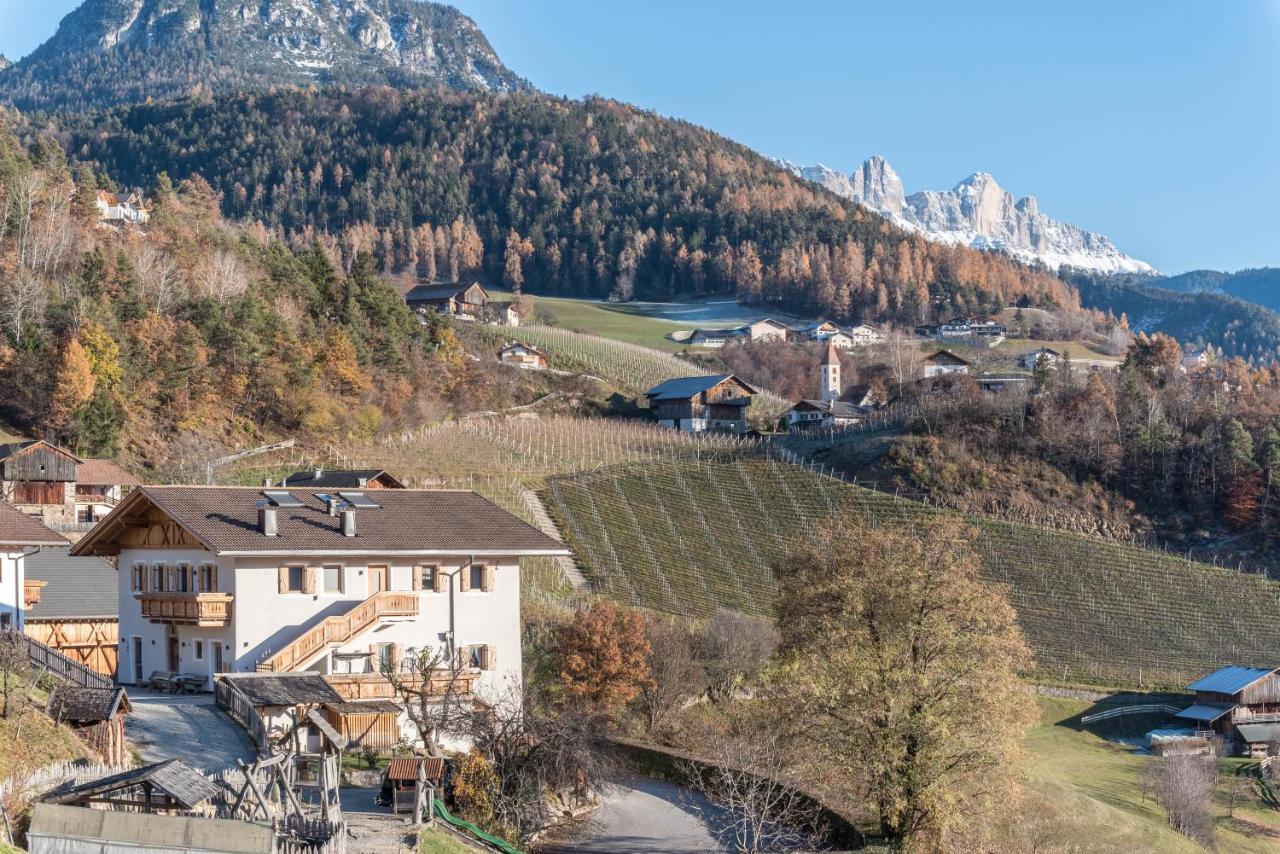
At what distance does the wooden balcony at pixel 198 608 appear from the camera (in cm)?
3566

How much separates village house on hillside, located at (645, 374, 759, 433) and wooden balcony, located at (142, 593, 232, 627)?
71.0 metres

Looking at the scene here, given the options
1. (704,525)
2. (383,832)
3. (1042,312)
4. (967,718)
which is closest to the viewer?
(383,832)

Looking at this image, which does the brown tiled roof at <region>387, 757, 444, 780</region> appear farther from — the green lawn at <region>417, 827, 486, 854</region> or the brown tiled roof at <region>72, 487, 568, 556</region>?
the brown tiled roof at <region>72, 487, 568, 556</region>

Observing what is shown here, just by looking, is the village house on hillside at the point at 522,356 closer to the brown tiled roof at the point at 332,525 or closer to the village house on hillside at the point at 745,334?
the village house on hillside at the point at 745,334

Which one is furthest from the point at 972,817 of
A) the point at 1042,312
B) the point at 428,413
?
the point at 1042,312

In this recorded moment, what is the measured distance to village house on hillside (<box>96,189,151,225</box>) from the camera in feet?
316

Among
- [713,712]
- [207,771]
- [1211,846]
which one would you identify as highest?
[207,771]

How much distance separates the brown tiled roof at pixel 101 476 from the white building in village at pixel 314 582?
26.5 meters

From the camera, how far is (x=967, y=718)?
3275 centimetres

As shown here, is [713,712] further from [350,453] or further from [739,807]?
[350,453]

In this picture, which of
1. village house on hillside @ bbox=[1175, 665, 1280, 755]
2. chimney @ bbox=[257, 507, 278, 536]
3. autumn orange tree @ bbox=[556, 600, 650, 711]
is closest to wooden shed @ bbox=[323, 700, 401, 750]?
chimney @ bbox=[257, 507, 278, 536]

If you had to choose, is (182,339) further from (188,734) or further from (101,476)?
(188,734)

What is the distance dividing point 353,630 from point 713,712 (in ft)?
40.8

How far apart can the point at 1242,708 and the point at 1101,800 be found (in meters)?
14.2
